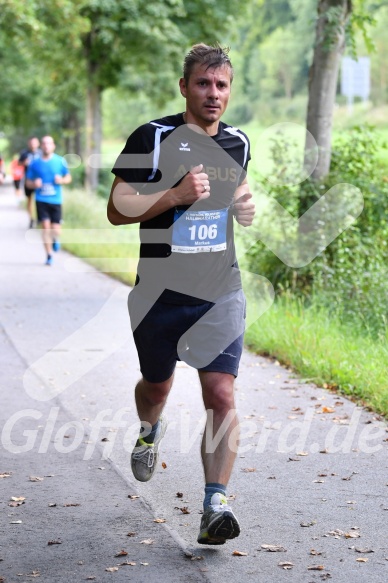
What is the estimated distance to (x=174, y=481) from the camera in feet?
19.1

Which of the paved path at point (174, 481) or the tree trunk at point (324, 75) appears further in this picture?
the tree trunk at point (324, 75)

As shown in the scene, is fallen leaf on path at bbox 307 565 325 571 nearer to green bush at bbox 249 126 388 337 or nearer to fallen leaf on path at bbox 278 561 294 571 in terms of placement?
fallen leaf on path at bbox 278 561 294 571

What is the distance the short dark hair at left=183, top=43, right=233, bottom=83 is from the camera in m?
4.82

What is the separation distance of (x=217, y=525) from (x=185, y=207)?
1.37 metres

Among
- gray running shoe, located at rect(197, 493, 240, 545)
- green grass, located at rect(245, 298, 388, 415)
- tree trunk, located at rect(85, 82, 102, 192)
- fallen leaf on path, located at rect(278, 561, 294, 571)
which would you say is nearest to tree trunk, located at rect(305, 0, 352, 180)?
green grass, located at rect(245, 298, 388, 415)

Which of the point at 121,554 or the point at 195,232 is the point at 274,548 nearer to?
the point at 121,554

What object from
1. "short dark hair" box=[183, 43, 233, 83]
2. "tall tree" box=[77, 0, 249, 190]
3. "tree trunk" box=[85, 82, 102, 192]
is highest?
"tall tree" box=[77, 0, 249, 190]

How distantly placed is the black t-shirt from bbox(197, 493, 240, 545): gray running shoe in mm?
927

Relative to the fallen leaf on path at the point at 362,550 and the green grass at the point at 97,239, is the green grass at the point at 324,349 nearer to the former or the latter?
the fallen leaf on path at the point at 362,550

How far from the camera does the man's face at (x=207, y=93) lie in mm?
4758

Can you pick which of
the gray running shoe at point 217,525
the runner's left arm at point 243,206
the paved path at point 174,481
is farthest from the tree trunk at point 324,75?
the gray running shoe at point 217,525

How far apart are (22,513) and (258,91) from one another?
287 feet

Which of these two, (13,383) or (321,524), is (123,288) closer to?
(13,383)

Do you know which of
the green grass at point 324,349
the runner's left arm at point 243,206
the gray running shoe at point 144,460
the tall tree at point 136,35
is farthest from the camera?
the tall tree at point 136,35
